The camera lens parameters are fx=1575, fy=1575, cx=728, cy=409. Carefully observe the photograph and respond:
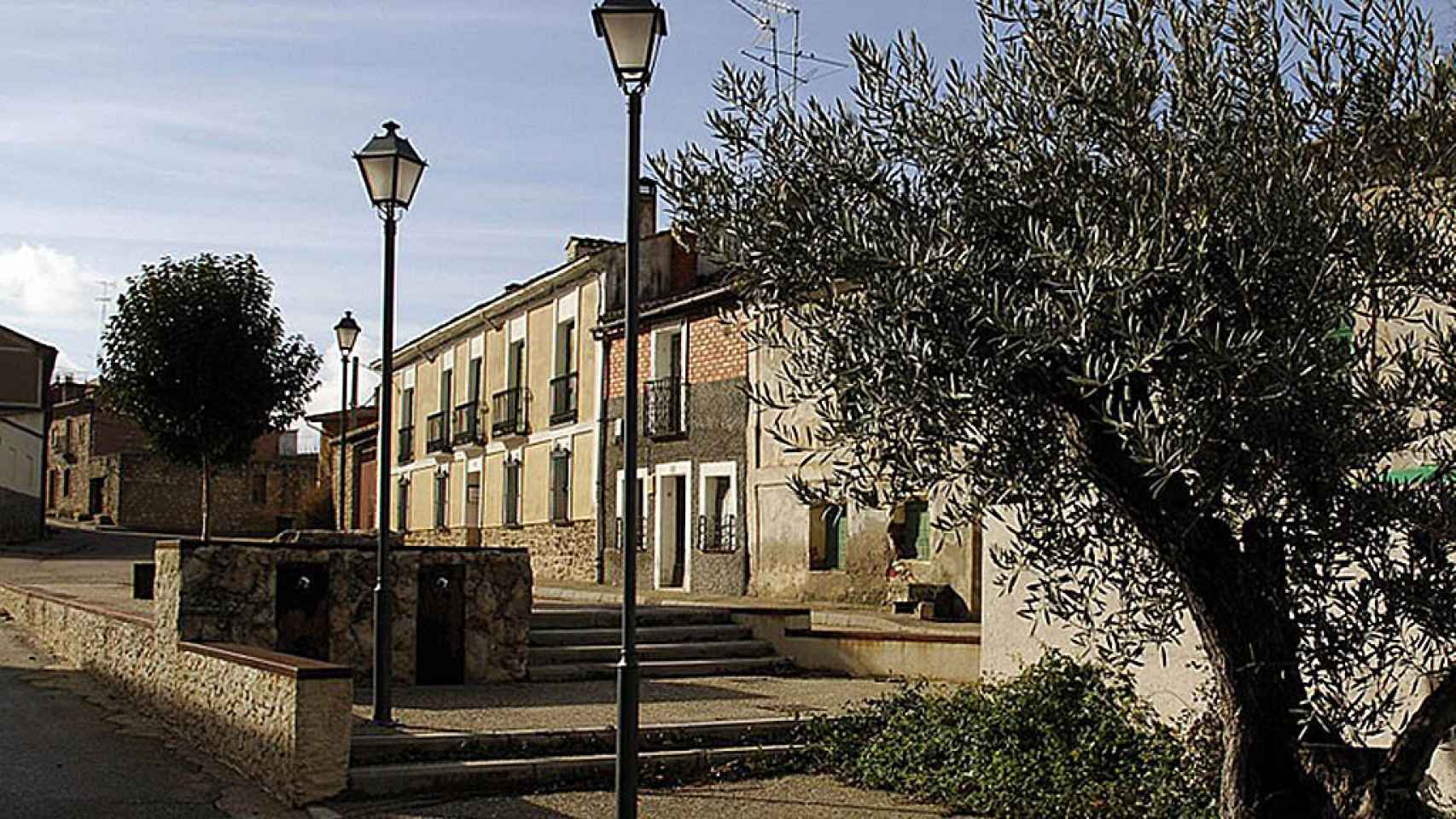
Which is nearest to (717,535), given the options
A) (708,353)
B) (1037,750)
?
(708,353)

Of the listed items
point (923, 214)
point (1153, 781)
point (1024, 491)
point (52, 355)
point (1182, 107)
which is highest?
point (52, 355)

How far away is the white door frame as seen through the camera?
25188 millimetres

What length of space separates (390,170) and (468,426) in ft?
79.8

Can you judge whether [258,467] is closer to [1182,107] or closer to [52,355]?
[52,355]

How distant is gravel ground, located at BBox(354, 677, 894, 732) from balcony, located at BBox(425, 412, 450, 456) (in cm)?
2301

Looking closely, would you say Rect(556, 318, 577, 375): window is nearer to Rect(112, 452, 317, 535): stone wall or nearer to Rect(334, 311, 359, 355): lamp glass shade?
Rect(334, 311, 359, 355): lamp glass shade

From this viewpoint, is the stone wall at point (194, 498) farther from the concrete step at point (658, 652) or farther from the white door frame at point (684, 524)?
the concrete step at point (658, 652)

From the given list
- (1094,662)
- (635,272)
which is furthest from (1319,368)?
(1094,662)

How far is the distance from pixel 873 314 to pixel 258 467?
51333mm

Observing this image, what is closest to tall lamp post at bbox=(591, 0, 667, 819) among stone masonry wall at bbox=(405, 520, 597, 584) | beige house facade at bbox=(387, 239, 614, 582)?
beige house facade at bbox=(387, 239, 614, 582)

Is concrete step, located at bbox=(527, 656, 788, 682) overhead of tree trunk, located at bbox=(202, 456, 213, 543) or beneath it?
beneath

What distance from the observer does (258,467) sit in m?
54.3

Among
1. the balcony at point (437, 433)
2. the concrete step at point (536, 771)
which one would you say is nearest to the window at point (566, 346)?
the balcony at point (437, 433)

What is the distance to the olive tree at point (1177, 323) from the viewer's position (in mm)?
5469
